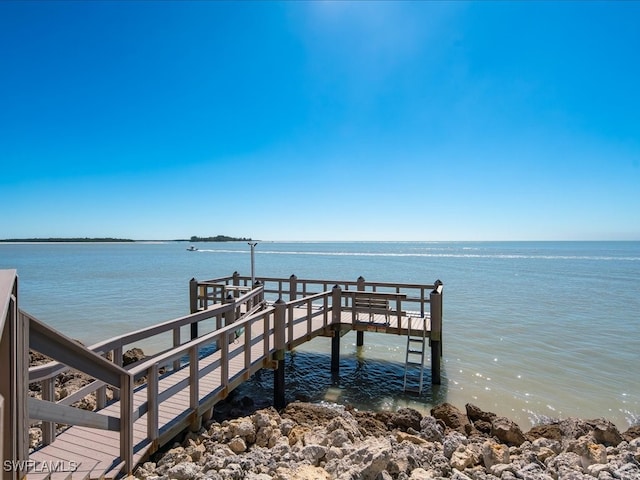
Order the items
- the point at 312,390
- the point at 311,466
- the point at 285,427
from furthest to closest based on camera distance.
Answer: the point at 312,390
the point at 285,427
the point at 311,466

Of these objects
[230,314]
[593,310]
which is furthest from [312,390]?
[593,310]

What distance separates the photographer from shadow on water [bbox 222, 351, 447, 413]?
8727 mm

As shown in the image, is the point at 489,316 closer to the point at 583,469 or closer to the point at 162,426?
the point at 583,469

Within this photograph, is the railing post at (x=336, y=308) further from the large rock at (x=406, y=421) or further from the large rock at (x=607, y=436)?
the large rock at (x=607, y=436)

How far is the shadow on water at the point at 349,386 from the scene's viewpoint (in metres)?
8.73

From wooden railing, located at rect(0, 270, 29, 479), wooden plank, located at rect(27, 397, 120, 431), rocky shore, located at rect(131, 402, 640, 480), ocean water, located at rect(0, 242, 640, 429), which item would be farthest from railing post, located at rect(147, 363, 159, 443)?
ocean water, located at rect(0, 242, 640, 429)

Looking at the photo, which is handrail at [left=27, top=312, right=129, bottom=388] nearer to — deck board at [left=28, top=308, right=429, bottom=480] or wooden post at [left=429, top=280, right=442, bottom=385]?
deck board at [left=28, top=308, right=429, bottom=480]

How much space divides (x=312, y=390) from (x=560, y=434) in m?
5.25

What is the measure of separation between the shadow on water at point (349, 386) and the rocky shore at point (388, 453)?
203cm

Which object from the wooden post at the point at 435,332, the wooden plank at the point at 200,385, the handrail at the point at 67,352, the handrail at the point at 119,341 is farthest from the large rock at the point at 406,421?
the handrail at the point at 67,352

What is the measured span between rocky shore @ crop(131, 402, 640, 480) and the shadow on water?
2026 millimetres

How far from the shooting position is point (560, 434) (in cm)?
659

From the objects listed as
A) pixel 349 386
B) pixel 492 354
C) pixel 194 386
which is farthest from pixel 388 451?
pixel 492 354

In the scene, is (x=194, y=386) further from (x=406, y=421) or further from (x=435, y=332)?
(x=435, y=332)
